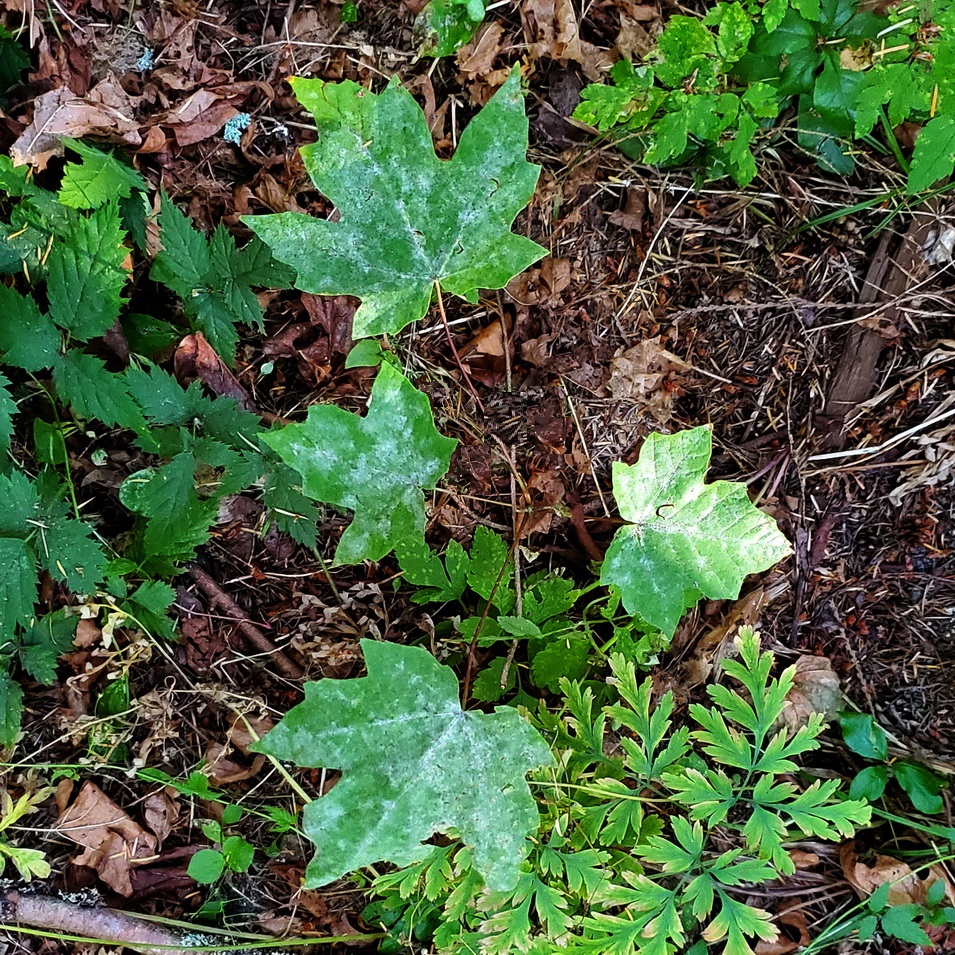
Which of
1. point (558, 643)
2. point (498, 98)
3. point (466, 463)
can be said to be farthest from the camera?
point (466, 463)

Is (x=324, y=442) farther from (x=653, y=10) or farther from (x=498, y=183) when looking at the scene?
(x=653, y=10)

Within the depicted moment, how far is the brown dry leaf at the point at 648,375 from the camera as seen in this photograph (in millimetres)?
2145

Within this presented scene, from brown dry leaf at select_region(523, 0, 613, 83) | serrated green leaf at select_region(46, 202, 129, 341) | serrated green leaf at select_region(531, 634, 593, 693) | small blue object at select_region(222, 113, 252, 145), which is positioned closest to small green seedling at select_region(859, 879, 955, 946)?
serrated green leaf at select_region(531, 634, 593, 693)

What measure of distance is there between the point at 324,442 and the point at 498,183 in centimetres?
61

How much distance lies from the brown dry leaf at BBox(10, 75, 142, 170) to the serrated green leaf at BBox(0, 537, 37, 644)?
0.97m

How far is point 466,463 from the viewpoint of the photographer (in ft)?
7.02

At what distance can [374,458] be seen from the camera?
61.9 inches

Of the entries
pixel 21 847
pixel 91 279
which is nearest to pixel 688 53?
pixel 91 279

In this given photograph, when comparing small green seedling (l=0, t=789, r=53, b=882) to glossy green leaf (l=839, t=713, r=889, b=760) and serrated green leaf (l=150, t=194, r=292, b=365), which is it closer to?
serrated green leaf (l=150, t=194, r=292, b=365)

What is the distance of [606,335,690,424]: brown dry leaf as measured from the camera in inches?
84.4

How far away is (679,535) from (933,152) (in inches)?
40.9

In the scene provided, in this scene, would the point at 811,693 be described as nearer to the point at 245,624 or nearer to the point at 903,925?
the point at 903,925

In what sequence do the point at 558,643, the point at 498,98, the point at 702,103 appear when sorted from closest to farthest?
the point at 498,98 → the point at 702,103 → the point at 558,643

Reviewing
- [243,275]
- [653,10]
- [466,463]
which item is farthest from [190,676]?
[653,10]
